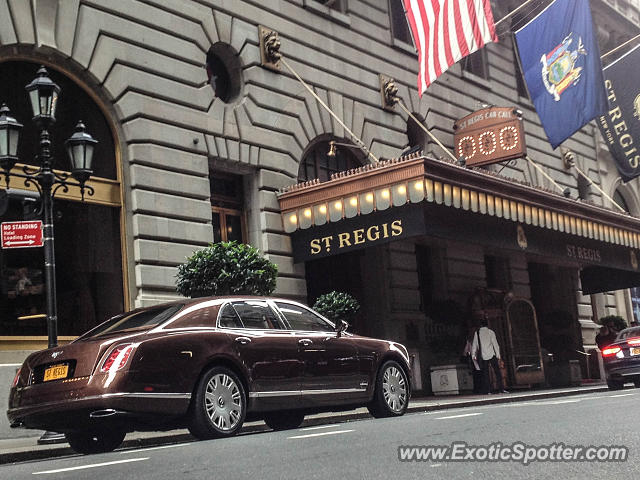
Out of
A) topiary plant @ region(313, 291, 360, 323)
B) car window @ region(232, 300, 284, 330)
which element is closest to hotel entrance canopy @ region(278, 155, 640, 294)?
topiary plant @ region(313, 291, 360, 323)

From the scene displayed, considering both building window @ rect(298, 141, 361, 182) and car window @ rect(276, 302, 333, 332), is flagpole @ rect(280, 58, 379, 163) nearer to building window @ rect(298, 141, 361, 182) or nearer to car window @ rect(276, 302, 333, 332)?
building window @ rect(298, 141, 361, 182)

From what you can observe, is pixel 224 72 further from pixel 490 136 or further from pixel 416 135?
pixel 490 136

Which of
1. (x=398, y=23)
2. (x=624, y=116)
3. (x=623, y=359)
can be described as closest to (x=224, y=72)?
(x=398, y=23)

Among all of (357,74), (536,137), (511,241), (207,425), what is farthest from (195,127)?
(536,137)

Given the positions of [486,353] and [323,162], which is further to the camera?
[323,162]

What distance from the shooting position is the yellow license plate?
9.56 meters

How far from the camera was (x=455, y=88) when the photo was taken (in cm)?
2781

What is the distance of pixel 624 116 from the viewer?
30.4m

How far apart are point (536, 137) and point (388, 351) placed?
2174 cm

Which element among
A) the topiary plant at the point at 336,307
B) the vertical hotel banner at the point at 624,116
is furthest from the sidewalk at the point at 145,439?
the vertical hotel banner at the point at 624,116

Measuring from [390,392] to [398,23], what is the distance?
1570 cm

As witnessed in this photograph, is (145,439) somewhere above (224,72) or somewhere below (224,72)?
below

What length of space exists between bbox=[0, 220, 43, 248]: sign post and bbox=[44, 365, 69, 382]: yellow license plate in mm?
2968

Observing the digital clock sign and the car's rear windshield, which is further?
the digital clock sign
